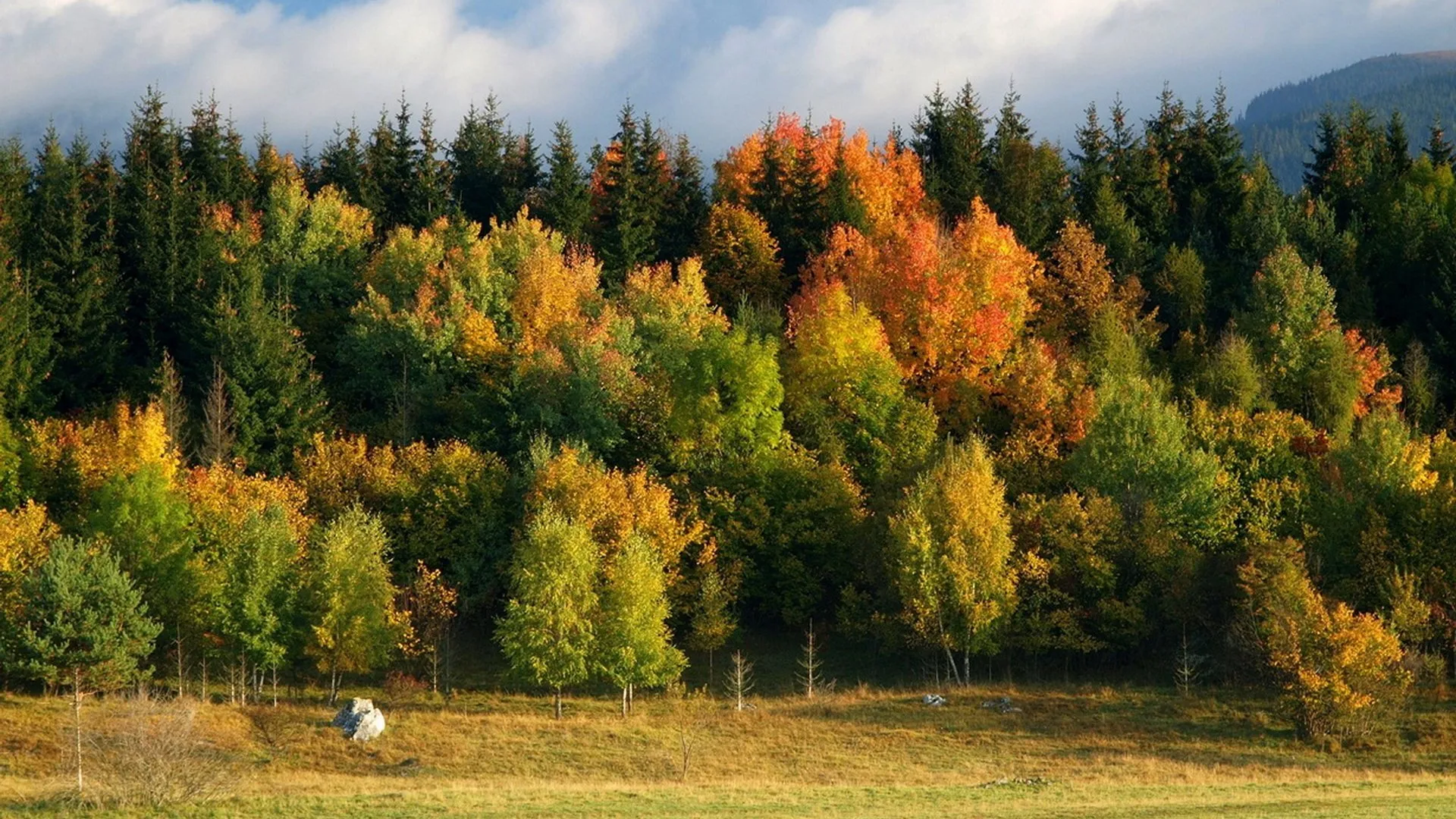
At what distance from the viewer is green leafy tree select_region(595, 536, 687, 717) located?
59.0 m

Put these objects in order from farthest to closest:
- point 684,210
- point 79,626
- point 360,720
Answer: point 684,210 < point 360,720 < point 79,626

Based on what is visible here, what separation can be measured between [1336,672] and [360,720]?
115ft

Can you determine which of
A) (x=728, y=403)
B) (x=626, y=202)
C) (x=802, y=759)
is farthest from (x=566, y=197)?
(x=802, y=759)

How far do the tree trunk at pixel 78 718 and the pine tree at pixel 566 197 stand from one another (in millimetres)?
38728

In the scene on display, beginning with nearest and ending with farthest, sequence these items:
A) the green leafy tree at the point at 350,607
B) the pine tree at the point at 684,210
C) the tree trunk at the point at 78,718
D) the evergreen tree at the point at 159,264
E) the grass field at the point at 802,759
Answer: the grass field at the point at 802,759, the tree trunk at the point at 78,718, the green leafy tree at the point at 350,607, the evergreen tree at the point at 159,264, the pine tree at the point at 684,210

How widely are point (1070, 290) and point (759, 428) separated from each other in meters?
22.3

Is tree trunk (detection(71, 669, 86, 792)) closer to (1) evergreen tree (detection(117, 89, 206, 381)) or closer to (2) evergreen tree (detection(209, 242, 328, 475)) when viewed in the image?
(2) evergreen tree (detection(209, 242, 328, 475))

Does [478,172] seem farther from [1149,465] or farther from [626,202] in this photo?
[1149,465]

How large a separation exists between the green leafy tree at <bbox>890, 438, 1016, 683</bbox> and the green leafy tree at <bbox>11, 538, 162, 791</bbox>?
1178 inches

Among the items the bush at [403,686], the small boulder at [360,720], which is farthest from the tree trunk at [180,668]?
the bush at [403,686]

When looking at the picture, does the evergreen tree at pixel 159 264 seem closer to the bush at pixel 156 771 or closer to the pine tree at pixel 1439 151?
the bush at pixel 156 771

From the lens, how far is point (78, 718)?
49000mm

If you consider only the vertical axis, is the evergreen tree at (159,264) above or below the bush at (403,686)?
above

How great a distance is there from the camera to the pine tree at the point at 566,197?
86.9m
